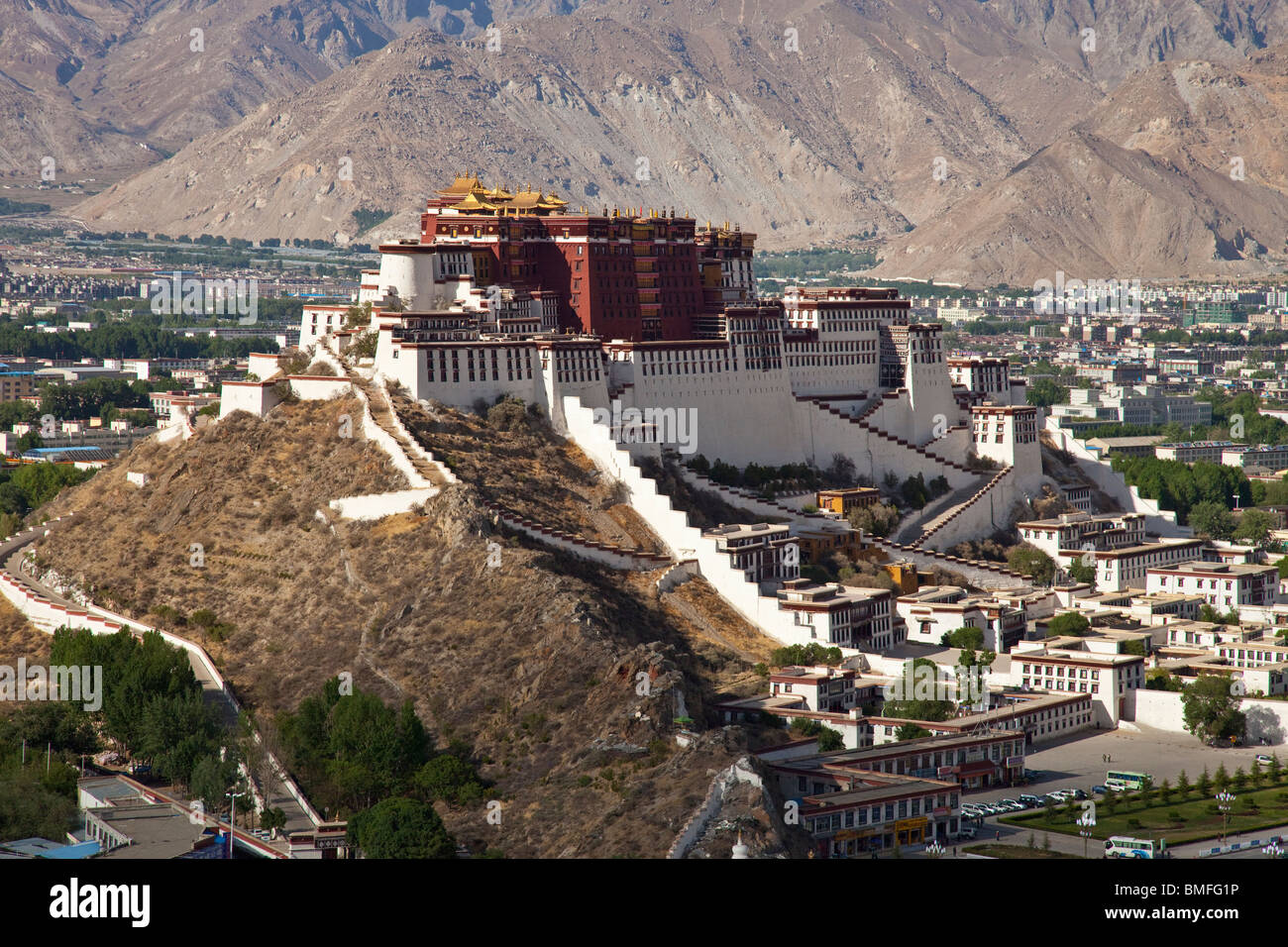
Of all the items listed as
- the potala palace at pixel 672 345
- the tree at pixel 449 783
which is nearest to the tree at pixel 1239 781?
the tree at pixel 449 783

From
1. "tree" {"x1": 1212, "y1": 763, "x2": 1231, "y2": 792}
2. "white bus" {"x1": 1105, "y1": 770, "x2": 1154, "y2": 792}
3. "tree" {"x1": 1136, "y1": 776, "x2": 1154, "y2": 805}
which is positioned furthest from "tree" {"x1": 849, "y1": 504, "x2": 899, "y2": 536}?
"tree" {"x1": 1136, "y1": 776, "x2": 1154, "y2": 805}

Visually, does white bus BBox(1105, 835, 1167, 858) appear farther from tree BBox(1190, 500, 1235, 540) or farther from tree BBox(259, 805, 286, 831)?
tree BBox(1190, 500, 1235, 540)

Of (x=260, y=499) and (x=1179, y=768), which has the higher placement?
(x=260, y=499)

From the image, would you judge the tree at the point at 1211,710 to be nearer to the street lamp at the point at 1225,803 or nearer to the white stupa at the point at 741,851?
the street lamp at the point at 1225,803

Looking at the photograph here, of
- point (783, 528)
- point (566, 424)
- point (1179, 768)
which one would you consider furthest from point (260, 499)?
point (1179, 768)

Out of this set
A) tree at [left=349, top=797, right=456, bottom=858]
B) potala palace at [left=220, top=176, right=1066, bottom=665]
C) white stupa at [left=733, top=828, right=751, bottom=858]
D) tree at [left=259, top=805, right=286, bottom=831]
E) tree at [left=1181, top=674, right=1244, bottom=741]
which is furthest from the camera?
potala palace at [left=220, top=176, right=1066, bottom=665]

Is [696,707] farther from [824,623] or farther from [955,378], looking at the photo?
[955,378]
